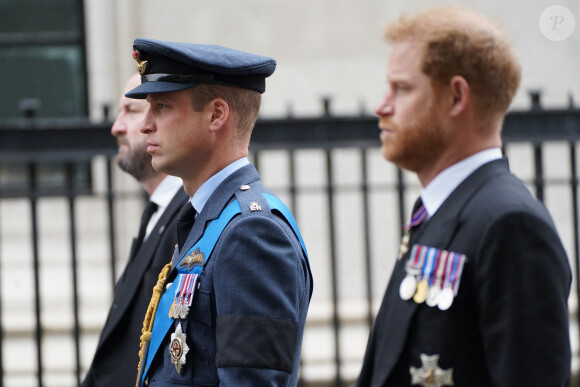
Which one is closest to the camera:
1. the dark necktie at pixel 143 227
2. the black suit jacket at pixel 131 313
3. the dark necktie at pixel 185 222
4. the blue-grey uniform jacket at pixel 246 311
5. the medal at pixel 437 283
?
the medal at pixel 437 283

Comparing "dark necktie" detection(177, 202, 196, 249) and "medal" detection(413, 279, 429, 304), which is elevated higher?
"dark necktie" detection(177, 202, 196, 249)

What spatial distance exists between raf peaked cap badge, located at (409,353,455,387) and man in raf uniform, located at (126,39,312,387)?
392mm

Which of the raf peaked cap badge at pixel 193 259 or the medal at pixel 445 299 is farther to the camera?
the raf peaked cap badge at pixel 193 259

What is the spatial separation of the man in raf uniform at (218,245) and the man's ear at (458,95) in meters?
0.58

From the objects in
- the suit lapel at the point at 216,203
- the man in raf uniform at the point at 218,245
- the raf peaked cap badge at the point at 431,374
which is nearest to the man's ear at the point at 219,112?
the man in raf uniform at the point at 218,245

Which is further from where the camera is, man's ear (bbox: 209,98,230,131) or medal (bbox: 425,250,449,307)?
man's ear (bbox: 209,98,230,131)

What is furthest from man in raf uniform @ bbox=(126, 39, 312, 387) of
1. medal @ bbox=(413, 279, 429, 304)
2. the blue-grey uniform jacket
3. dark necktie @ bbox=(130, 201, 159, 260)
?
dark necktie @ bbox=(130, 201, 159, 260)

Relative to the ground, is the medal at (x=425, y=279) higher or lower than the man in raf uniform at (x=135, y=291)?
higher

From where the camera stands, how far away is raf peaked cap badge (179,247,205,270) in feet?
8.48

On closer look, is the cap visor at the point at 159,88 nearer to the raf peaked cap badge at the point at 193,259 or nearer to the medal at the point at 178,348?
the raf peaked cap badge at the point at 193,259

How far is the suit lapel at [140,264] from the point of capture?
3367 millimetres

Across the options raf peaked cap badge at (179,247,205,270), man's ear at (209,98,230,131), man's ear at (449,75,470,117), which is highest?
man's ear at (449,75,470,117)

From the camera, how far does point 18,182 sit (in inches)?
295

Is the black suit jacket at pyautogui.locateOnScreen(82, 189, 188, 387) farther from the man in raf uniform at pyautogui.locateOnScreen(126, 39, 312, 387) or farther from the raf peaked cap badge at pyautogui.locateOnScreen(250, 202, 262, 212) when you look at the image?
the raf peaked cap badge at pyautogui.locateOnScreen(250, 202, 262, 212)
